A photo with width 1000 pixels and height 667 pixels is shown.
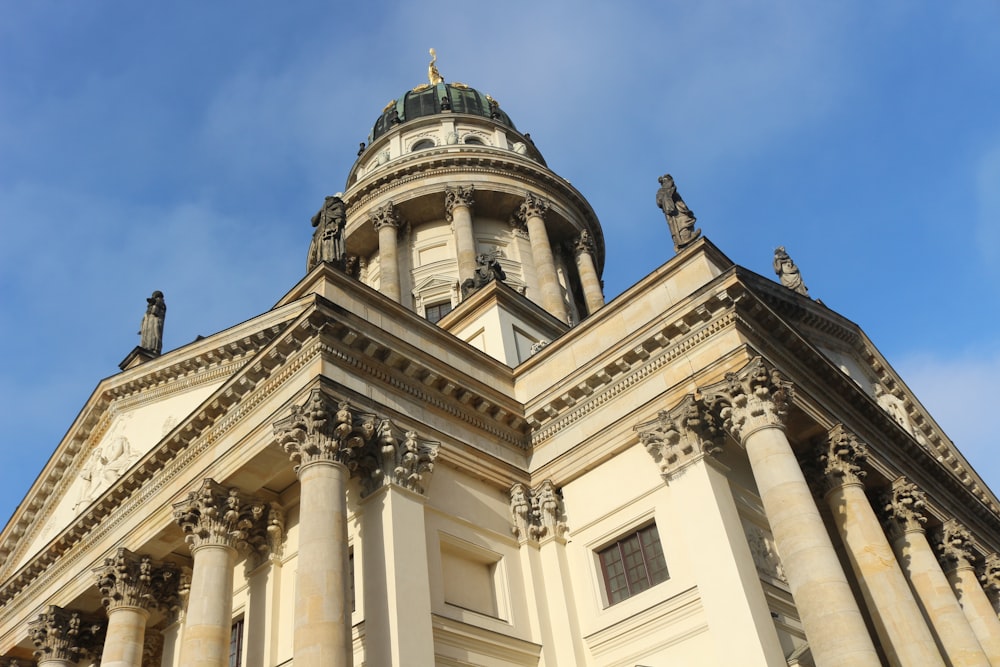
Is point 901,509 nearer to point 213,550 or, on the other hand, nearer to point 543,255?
point 213,550

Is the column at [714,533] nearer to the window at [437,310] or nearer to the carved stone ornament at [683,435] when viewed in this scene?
the carved stone ornament at [683,435]

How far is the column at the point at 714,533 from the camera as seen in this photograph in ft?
44.6

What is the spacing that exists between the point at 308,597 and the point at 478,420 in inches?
237

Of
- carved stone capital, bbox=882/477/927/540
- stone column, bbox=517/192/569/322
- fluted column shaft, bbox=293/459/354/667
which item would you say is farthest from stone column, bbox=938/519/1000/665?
fluted column shaft, bbox=293/459/354/667

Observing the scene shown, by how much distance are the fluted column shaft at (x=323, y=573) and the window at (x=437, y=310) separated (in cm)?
1780

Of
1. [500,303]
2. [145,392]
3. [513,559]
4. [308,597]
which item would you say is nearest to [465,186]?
[500,303]

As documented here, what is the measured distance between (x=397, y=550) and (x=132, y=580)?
7.50 meters

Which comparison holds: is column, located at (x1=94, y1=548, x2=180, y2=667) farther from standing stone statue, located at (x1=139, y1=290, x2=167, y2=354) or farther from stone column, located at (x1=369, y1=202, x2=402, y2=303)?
stone column, located at (x1=369, y1=202, x2=402, y2=303)

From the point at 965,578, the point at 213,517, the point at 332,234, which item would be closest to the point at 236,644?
the point at 213,517

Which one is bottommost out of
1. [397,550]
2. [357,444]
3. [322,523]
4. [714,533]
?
[714,533]

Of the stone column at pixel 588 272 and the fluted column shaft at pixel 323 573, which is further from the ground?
the stone column at pixel 588 272

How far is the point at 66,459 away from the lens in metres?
24.1

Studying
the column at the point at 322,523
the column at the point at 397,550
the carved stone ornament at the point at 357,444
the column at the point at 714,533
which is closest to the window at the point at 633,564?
the column at the point at 714,533

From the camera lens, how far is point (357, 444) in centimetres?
1507
